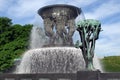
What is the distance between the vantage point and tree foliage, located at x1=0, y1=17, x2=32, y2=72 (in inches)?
1660

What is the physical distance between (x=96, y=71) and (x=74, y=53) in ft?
20.0

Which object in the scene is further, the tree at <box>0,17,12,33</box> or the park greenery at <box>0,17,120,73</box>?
the tree at <box>0,17,12,33</box>

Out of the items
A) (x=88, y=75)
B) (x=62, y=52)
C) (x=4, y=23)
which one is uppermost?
(x=4, y=23)

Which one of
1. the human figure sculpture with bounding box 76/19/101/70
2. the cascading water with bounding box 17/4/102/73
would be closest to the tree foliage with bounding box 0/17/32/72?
the cascading water with bounding box 17/4/102/73

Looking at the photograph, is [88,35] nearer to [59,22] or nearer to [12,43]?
[59,22]

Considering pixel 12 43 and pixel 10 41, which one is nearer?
pixel 12 43

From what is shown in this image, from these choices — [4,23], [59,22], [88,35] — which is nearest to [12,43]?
[4,23]

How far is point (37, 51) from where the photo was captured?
19.5 metres

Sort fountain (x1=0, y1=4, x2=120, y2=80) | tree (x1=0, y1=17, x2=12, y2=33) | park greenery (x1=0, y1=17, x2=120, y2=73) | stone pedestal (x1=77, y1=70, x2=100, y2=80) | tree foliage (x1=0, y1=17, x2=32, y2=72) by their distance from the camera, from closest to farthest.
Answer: stone pedestal (x1=77, y1=70, x2=100, y2=80), fountain (x1=0, y1=4, x2=120, y2=80), park greenery (x1=0, y1=17, x2=120, y2=73), tree foliage (x1=0, y1=17, x2=32, y2=72), tree (x1=0, y1=17, x2=12, y2=33)

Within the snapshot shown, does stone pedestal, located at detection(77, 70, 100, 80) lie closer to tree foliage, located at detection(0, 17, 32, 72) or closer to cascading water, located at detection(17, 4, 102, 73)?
cascading water, located at detection(17, 4, 102, 73)

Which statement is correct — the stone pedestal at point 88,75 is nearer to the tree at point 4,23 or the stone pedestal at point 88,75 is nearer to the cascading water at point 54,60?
the cascading water at point 54,60

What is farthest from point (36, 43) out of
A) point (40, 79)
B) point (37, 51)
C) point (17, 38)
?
point (17, 38)

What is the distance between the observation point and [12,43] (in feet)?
149

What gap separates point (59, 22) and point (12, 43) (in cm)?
2339
